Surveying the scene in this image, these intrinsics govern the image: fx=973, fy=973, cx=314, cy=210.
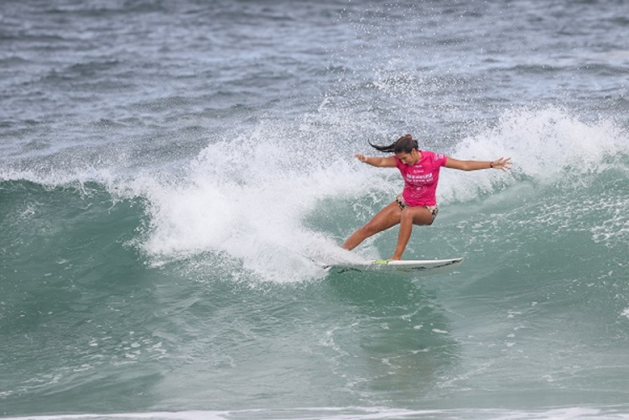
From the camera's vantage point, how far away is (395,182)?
13617mm

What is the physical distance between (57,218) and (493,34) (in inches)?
605

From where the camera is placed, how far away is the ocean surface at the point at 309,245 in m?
8.77

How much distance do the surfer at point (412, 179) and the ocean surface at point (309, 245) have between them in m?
0.75

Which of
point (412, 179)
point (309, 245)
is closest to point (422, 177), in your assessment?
point (412, 179)

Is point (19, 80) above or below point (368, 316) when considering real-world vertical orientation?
above

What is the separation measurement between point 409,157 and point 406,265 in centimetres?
127

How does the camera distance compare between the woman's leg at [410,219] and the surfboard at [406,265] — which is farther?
the surfboard at [406,265]

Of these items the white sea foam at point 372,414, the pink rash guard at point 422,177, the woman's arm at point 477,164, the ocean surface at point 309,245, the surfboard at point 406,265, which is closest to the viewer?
the white sea foam at point 372,414

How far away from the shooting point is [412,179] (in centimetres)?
1003

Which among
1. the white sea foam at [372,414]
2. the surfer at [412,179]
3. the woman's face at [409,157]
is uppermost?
the woman's face at [409,157]

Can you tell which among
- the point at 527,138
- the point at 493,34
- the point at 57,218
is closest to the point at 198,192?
the point at 57,218

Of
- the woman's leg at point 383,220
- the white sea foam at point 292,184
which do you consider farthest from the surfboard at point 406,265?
the woman's leg at point 383,220

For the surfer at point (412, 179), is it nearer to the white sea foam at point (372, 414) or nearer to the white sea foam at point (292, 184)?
the white sea foam at point (292, 184)

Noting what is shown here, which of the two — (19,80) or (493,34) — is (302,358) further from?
(493,34)
